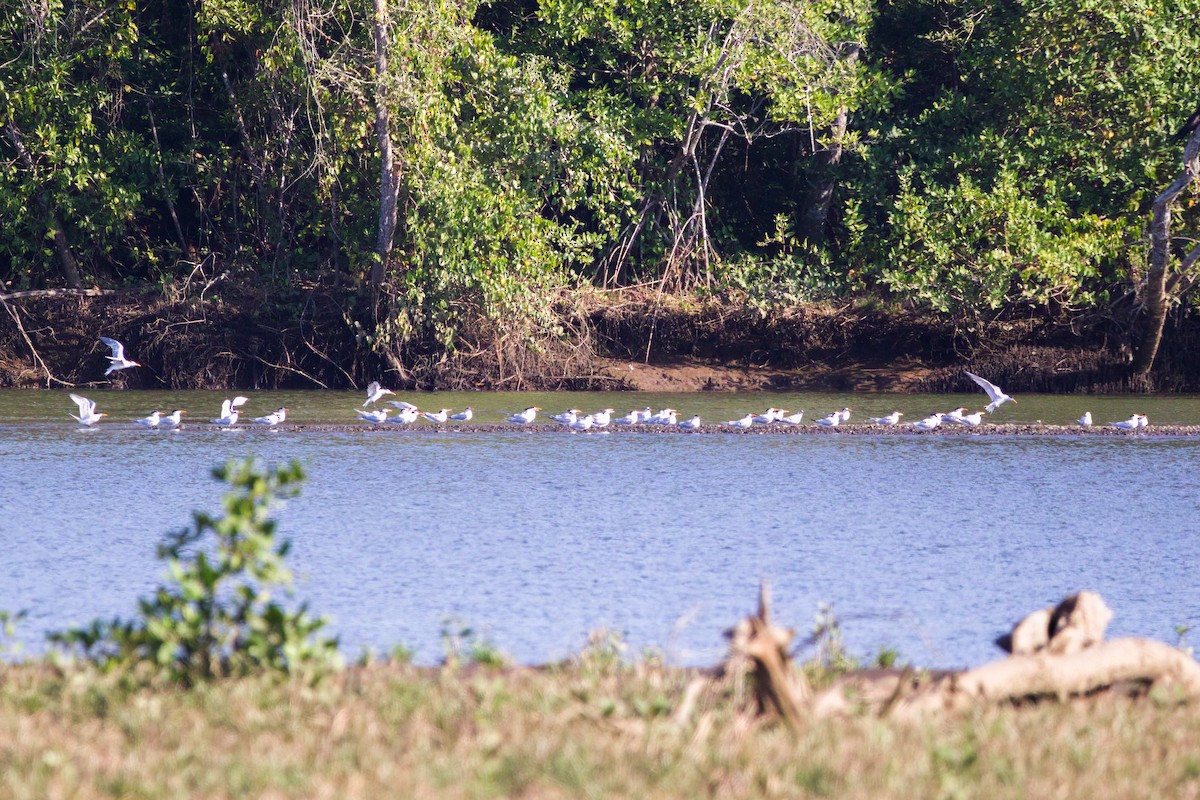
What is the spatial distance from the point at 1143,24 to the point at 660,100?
889 cm

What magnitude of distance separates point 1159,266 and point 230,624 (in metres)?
23.0

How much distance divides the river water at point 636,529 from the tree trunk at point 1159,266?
4110 mm

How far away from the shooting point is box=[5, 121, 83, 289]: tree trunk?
26344mm

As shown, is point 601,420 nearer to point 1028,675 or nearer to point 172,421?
point 172,421

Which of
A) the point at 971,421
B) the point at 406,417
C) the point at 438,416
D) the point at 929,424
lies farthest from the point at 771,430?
the point at 406,417

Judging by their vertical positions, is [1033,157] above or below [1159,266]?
above

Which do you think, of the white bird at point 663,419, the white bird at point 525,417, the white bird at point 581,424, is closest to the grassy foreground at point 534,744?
the white bird at point 581,424

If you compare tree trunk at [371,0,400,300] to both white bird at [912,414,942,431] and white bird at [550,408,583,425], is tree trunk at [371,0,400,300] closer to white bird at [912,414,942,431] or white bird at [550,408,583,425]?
white bird at [550,408,583,425]

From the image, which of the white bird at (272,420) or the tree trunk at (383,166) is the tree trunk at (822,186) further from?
the white bird at (272,420)

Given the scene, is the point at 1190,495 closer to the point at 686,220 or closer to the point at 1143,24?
the point at 1143,24

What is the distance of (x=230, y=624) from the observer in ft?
21.8

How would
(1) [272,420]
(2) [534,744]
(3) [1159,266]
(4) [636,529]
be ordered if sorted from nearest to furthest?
(2) [534,744] < (4) [636,529] < (1) [272,420] < (3) [1159,266]

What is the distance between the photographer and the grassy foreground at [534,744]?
204 inches

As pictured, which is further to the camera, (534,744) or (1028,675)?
(1028,675)
